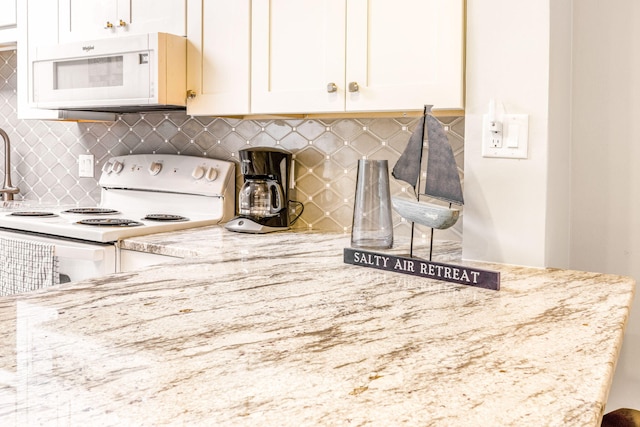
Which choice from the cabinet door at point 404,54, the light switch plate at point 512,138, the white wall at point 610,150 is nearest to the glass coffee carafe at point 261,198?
the cabinet door at point 404,54

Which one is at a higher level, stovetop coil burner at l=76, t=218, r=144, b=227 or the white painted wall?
the white painted wall

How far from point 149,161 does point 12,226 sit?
640mm

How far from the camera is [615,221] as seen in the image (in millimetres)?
1730

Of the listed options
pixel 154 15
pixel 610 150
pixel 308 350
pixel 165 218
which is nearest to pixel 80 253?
pixel 165 218

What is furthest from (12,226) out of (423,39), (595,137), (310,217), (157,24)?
(595,137)

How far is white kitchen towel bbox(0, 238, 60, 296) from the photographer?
2004mm

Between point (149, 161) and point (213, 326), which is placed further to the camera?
point (149, 161)

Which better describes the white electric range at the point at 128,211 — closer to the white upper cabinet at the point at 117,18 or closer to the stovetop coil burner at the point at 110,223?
the stovetop coil burner at the point at 110,223

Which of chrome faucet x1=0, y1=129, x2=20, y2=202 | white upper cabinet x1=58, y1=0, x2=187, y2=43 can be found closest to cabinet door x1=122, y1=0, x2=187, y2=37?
white upper cabinet x1=58, y1=0, x2=187, y2=43

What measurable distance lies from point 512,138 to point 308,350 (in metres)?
0.91

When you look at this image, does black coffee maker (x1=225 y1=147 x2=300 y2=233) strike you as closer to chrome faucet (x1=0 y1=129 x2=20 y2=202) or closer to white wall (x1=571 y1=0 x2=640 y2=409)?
white wall (x1=571 y1=0 x2=640 y2=409)

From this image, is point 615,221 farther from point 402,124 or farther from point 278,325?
point 278,325

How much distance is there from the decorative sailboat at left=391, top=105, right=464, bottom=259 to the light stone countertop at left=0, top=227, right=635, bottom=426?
6.6 inches

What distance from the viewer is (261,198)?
2189mm
